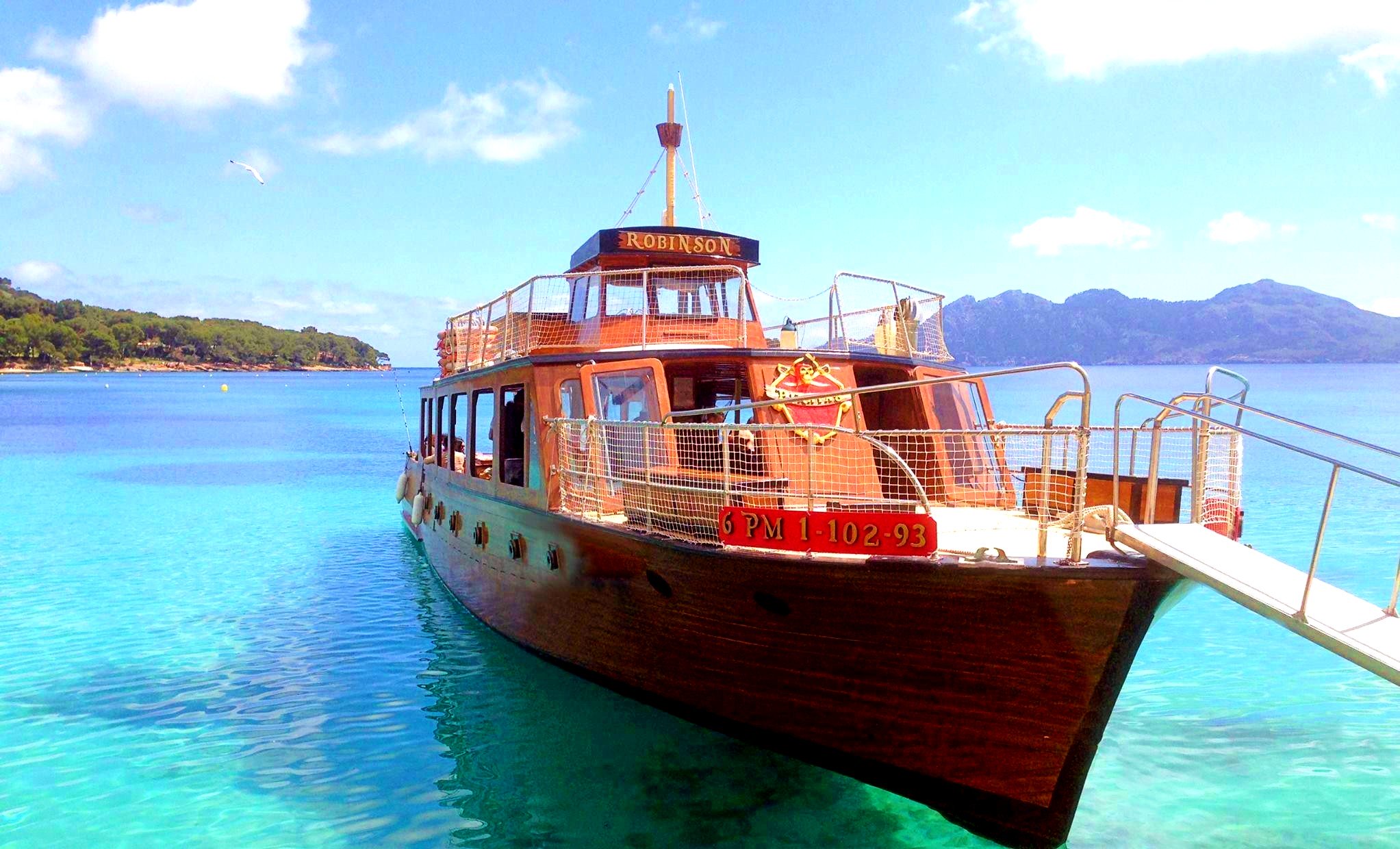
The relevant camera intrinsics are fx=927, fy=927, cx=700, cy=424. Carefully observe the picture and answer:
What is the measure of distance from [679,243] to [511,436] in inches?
131

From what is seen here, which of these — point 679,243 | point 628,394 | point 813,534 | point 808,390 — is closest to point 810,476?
point 813,534

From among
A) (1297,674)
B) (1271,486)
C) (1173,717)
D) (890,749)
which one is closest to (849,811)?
(890,749)

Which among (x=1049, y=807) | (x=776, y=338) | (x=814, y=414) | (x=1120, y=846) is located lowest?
(x=1120, y=846)

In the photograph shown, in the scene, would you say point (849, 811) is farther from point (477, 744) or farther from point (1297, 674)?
point (1297, 674)

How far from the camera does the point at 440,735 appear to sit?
9625mm

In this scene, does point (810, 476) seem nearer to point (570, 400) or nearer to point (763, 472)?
point (763, 472)

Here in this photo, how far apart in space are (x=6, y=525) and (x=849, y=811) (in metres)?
22.0

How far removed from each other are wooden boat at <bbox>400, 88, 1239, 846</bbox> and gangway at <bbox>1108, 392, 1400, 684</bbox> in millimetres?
199

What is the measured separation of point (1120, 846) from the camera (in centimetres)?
→ 759

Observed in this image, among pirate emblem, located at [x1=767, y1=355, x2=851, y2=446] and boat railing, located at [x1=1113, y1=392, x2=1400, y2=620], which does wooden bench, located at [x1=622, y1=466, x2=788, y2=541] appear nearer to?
pirate emblem, located at [x1=767, y1=355, x2=851, y2=446]

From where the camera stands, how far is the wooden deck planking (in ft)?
17.6

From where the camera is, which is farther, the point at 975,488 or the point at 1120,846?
the point at 975,488

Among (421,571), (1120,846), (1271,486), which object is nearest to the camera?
(1120,846)

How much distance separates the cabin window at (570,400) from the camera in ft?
32.0
